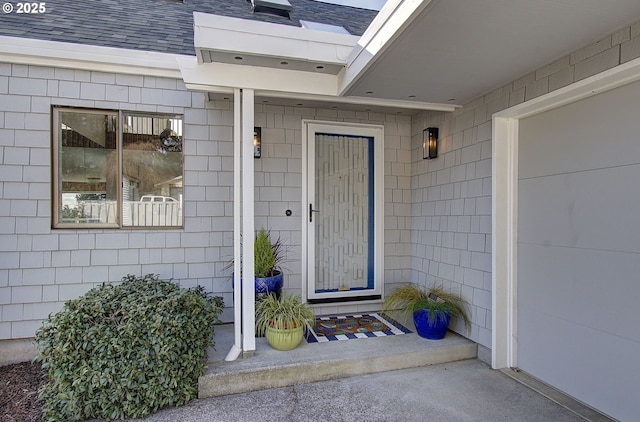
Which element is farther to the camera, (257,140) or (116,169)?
(257,140)

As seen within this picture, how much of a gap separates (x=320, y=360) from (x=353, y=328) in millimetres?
904

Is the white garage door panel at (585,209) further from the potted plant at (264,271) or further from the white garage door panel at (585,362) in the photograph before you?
the potted plant at (264,271)

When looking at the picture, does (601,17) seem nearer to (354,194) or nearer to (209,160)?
(354,194)

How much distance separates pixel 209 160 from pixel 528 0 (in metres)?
3.12

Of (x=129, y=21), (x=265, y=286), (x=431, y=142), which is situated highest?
(x=129, y=21)

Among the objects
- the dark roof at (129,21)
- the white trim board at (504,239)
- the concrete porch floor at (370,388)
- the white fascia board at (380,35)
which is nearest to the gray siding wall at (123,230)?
the dark roof at (129,21)

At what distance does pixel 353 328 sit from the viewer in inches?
152

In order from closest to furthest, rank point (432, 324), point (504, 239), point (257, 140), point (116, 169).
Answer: point (504, 239) < point (432, 324) < point (116, 169) < point (257, 140)

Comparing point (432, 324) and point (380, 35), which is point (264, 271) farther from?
point (380, 35)

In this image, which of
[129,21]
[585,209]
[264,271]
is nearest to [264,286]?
[264,271]

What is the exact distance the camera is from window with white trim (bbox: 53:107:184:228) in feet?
11.7

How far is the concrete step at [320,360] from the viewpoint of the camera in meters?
2.85

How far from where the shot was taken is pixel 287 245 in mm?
4195

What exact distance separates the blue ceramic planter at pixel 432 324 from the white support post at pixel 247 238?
1644 millimetres
